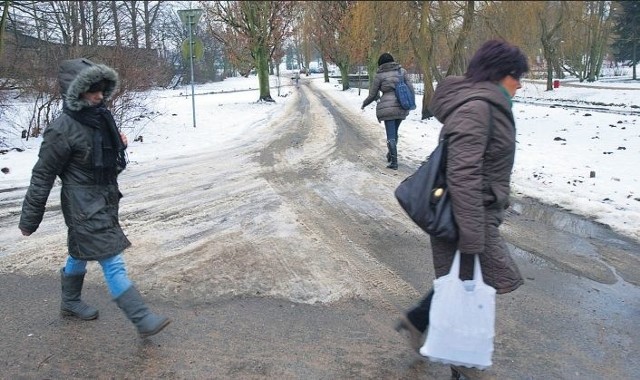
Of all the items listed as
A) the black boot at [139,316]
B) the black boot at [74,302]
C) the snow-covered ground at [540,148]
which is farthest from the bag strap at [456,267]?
the snow-covered ground at [540,148]

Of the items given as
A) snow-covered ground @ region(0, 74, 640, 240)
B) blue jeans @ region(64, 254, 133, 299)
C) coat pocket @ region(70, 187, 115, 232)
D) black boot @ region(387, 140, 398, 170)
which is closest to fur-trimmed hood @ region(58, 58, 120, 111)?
coat pocket @ region(70, 187, 115, 232)

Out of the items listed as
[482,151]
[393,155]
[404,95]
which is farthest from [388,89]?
[482,151]

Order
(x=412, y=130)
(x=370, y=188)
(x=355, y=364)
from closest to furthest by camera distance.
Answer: (x=355, y=364), (x=370, y=188), (x=412, y=130)

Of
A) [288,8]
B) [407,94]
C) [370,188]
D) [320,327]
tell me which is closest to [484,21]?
[407,94]

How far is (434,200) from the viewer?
105 inches

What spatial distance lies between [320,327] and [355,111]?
17988mm

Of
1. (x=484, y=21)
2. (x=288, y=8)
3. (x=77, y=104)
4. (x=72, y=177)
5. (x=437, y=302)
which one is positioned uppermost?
(x=288, y=8)

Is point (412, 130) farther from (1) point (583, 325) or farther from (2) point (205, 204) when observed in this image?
(1) point (583, 325)

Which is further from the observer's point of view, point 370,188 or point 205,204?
point 370,188

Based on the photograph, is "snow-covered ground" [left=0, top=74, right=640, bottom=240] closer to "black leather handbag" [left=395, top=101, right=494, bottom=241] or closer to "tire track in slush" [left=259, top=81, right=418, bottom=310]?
Result: "tire track in slush" [left=259, top=81, right=418, bottom=310]

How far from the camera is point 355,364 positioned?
317cm

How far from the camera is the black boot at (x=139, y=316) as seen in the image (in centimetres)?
334

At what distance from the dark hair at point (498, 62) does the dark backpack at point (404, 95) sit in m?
5.98

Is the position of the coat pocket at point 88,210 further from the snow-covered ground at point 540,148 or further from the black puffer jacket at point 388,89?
the black puffer jacket at point 388,89
